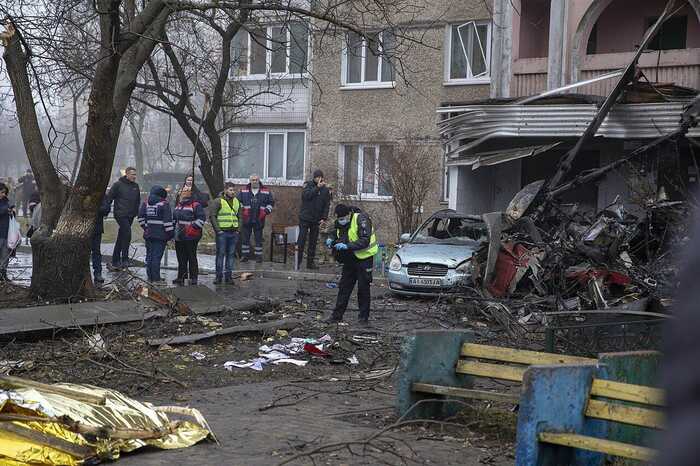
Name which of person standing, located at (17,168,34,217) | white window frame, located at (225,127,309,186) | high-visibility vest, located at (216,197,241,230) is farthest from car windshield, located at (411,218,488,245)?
person standing, located at (17,168,34,217)

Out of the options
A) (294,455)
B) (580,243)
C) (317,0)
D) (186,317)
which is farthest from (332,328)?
(317,0)

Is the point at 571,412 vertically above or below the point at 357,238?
below

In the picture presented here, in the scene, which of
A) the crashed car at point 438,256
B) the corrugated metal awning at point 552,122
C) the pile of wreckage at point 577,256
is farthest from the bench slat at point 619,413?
the corrugated metal awning at point 552,122

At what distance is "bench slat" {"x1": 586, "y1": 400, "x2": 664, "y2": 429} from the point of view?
581cm

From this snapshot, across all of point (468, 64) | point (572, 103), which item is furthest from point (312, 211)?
point (468, 64)

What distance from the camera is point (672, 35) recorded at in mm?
23125

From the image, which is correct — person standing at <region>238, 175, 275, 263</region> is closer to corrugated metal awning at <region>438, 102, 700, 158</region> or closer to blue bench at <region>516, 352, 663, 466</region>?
corrugated metal awning at <region>438, 102, 700, 158</region>

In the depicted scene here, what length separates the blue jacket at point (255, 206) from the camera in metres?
21.9

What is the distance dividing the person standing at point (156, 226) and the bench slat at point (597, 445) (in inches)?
484

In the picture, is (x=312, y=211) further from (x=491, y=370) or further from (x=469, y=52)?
(x=491, y=370)

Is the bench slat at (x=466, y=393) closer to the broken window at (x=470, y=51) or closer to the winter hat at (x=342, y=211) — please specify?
the winter hat at (x=342, y=211)

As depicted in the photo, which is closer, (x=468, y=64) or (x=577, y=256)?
(x=577, y=256)

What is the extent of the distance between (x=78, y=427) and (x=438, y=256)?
10.8m

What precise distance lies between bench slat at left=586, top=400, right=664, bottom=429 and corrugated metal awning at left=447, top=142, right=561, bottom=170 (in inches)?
527
